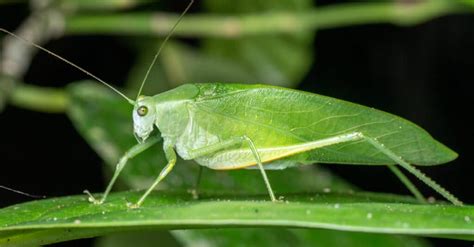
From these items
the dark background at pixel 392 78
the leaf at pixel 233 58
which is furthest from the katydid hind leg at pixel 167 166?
the dark background at pixel 392 78

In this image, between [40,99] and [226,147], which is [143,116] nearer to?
[226,147]

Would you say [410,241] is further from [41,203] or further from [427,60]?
[427,60]

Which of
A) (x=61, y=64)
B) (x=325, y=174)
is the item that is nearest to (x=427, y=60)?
(x=325, y=174)

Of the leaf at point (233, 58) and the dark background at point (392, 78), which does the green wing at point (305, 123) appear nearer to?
the leaf at point (233, 58)

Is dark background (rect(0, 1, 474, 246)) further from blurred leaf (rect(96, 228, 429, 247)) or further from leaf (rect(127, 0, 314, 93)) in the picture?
blurred leaf (rect(96, 228, 429, 247))

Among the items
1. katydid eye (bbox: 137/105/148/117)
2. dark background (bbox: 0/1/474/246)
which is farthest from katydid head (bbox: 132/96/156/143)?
dark background (bbox: 0/1/474/246)

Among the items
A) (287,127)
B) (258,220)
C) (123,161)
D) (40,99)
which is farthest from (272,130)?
(40,99)
